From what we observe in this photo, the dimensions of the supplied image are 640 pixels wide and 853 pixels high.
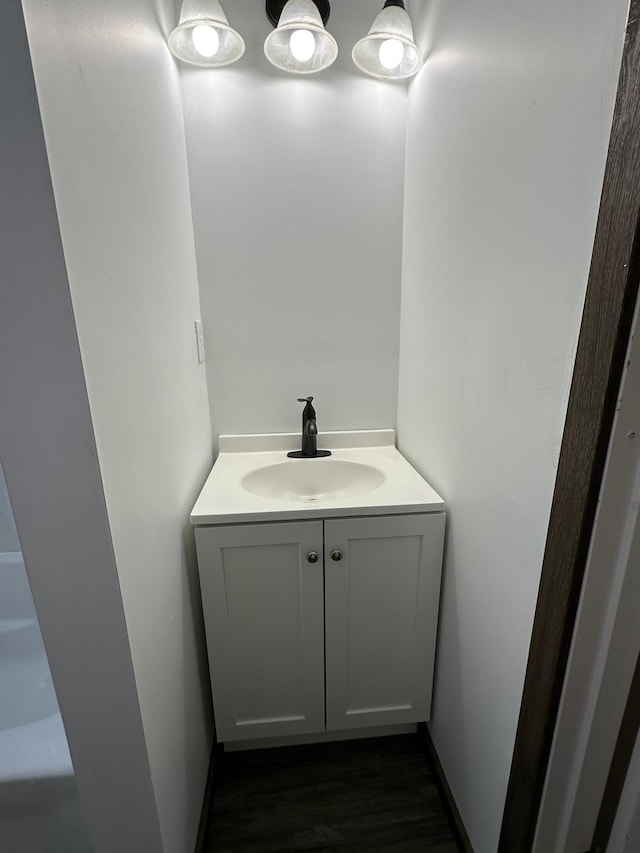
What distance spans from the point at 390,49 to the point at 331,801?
212 cm

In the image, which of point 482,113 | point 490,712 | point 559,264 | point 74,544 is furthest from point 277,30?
point 490,712

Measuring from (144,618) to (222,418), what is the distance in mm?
812

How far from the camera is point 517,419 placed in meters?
0.71

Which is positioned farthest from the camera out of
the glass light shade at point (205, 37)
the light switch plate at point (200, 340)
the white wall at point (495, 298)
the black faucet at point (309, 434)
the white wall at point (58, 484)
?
the black faucet at point (309, 434)

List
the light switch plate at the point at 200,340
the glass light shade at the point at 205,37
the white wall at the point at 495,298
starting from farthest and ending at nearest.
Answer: the light switch plate at the point at 200,340 → the glass light shade at the point at 205,37 → the white wall at the point at 495,298

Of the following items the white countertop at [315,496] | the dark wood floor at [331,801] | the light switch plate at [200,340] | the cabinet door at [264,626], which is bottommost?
the dark wood floor at [331,801]

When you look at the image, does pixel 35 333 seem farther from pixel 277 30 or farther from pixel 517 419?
pixel 277 30

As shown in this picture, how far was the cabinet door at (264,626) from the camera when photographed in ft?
3.31

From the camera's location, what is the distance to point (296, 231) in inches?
50.9

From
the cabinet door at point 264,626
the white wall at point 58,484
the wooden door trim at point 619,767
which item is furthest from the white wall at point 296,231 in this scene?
the wooden door trim at point 619,767

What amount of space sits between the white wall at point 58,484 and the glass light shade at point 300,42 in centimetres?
87

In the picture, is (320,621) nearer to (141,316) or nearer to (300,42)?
(141,316)

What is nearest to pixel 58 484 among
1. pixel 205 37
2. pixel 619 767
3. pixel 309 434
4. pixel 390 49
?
pixel 309 434

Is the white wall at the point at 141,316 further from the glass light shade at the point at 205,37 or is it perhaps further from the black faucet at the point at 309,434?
the black faucet at the point at 309,434
